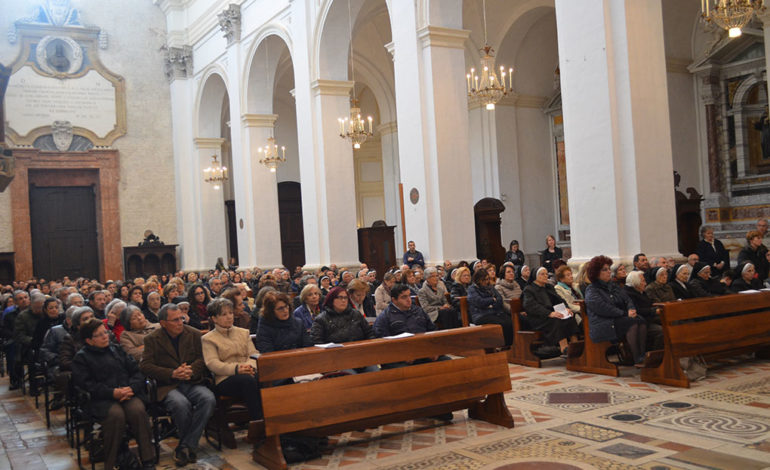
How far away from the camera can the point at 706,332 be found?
21.1 feet

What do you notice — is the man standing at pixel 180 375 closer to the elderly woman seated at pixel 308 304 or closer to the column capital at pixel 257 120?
the elderly woman seated at pixel 308 304

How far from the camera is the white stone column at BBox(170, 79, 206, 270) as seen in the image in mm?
21938

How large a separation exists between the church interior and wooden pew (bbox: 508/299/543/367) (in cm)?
19

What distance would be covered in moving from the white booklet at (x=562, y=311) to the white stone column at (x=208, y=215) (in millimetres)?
15671

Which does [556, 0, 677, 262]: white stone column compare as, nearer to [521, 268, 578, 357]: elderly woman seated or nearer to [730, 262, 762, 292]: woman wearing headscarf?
[730, 262, 762, 292]: woman wearing headscarf

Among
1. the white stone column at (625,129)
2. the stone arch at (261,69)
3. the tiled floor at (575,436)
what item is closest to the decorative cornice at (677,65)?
the white stone column at (625,129)

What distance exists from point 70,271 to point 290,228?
7.19 metres

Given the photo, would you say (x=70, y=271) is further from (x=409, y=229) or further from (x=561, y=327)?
(x=561, y=327)

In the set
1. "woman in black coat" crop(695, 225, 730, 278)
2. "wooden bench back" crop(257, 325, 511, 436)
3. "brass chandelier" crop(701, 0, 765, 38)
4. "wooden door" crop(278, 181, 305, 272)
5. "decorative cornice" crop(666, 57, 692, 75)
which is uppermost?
"decorative cornice" crop(666, 57, 692, 75)

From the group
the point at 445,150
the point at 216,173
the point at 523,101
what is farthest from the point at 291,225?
the point at 445,150

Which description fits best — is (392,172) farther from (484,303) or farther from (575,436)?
(575,436)

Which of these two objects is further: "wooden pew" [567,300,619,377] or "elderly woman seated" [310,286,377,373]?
"wooden pew" [567,300,619,377]

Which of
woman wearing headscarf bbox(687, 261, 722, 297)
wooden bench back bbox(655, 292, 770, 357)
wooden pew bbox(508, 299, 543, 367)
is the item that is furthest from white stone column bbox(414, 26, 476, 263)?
wooden bench back bbox(655, 292, 770, 357)

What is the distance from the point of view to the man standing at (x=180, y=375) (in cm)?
504
